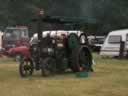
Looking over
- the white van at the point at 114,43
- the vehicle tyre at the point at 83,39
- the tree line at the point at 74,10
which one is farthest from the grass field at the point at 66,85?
the tree line at the point at 74,10

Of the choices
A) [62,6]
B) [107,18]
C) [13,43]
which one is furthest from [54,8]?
[13,43]

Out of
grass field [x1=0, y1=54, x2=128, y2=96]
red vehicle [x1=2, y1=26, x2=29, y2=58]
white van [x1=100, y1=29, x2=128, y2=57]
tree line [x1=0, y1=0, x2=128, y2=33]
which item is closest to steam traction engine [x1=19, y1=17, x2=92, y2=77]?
grass field [x1=0, y1=54, x2=128, y2=96]

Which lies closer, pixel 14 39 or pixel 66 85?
pixel 66 85

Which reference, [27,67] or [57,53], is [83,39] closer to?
[57,53]

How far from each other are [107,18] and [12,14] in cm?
967

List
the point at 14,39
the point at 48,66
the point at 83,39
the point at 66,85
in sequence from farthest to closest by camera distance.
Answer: the point at 14,39 → the point at 83,39 → the point at 48,66 → the point at 66,85

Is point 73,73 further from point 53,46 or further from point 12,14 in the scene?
point 12,14

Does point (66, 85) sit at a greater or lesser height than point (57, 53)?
lesser

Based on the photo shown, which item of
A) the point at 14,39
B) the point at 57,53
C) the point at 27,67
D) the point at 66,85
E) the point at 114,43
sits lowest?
the point at 66,85

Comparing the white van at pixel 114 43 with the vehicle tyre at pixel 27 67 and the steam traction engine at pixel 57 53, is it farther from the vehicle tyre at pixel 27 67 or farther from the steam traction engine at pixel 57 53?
the vehicle tyre at pixel 27 67

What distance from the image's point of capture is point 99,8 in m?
43.6

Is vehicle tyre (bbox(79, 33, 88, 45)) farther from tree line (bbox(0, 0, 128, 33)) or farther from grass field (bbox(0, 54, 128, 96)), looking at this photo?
tree line (bbox(0, 0, 128, 33))

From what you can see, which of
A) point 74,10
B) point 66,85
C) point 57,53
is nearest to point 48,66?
point 57,53

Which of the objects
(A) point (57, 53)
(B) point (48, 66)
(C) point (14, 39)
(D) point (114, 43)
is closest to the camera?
(B) point (48, 66)
